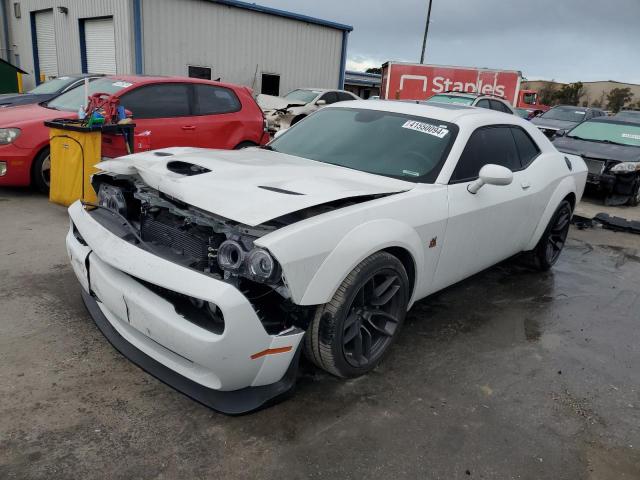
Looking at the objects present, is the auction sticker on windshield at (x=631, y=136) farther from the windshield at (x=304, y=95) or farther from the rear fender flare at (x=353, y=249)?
the rear fender flare at (x=353, y=249)

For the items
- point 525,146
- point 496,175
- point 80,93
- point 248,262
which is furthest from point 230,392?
point 80,93

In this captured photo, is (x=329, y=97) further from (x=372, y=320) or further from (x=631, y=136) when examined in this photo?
(x=372, y=320)

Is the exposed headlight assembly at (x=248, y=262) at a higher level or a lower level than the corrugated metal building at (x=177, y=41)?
lower

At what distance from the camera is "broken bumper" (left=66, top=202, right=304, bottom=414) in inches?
87.3

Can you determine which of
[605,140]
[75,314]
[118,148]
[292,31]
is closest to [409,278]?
[75,314]

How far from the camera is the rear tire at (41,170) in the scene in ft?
20.4

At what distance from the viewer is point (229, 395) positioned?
2438mm

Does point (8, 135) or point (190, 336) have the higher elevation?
point (8, 135)

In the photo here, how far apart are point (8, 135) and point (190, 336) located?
16.6 feet

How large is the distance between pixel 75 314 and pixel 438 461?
2.50 m

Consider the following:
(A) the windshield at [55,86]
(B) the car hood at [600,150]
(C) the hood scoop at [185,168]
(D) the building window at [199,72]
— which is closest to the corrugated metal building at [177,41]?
(D) the building window at [199,72]

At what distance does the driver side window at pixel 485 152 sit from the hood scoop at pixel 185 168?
1.58 metres

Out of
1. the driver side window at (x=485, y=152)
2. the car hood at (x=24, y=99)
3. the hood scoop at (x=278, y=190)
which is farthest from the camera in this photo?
the car hood at (x=24, y=99)

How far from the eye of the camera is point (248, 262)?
2.32 meters
